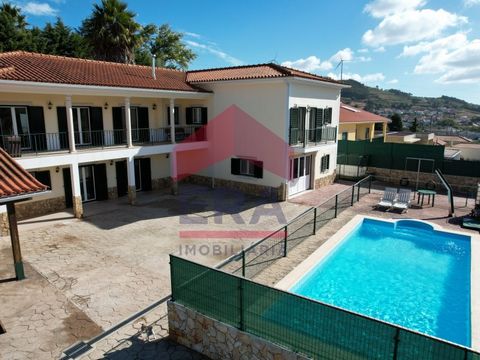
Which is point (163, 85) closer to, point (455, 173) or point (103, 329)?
point (103, 329)

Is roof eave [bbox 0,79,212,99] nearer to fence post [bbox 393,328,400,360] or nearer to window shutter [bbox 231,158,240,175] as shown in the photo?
window shutter [bbox 231,158,240,175]

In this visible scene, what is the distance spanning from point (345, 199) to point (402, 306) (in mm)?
9071

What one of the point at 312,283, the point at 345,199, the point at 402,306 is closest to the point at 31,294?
the point at 312,283

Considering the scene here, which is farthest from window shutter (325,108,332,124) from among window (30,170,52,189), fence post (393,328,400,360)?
fence post (393,328,400,360)

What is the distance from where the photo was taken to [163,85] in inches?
778

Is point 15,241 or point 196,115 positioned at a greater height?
point 196,115

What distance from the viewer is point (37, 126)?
16047 millimetres

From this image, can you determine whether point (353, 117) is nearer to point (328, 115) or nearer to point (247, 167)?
point (328, 115)

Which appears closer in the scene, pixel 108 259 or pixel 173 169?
pixel 108 259

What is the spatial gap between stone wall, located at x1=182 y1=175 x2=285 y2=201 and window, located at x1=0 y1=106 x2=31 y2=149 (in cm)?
1065

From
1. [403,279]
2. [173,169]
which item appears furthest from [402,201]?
[173,169]

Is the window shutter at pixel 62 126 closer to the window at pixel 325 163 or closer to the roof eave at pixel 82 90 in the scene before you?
the roof eave at pixel 82 90

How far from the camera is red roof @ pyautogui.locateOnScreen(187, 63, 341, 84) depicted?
62.2 feet

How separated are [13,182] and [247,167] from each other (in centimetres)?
1339
